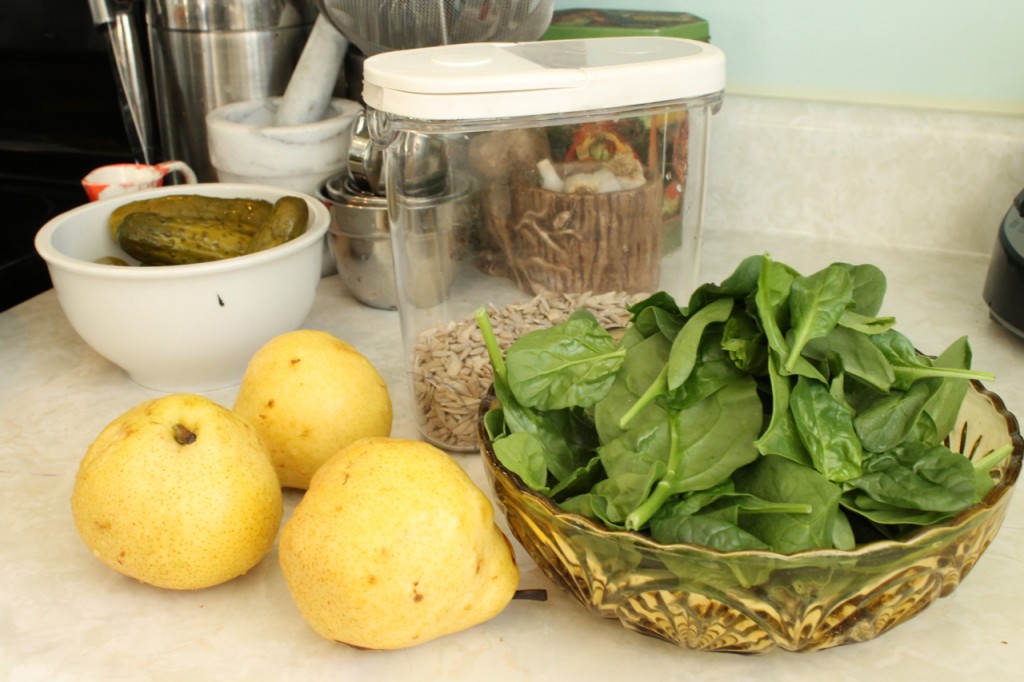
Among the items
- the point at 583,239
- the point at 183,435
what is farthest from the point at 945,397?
the point at 183,435

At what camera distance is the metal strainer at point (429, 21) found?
0.84 metres

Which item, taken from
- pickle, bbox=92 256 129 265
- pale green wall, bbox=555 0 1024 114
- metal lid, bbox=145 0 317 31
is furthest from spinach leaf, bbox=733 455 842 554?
metal lid, bbox=145 0 317 31

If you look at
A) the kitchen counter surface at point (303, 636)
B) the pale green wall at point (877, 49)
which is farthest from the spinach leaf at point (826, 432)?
the pale green wall at point (877, 49)

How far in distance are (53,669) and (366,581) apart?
18 centimetres

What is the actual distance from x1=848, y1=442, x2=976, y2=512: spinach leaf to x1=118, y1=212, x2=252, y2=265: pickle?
517 millimetres

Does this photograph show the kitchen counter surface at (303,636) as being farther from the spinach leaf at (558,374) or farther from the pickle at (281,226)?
the pickle at (281,226)

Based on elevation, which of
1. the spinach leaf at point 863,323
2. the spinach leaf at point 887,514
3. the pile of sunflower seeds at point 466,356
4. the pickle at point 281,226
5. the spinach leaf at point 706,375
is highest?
the spinach leaf at point 863,323

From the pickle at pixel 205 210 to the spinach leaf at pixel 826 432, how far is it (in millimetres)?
505

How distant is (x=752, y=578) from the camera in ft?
1.34

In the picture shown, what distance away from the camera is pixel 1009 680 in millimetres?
464

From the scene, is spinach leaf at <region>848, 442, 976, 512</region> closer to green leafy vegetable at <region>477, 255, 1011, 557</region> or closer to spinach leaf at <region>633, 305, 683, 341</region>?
green leafy vegetable at <region>477, 255, 1011, 557</region>

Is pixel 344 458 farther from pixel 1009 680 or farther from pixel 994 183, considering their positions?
pixel 994 183

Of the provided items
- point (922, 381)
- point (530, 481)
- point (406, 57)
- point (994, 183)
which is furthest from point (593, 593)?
point (994, 183)

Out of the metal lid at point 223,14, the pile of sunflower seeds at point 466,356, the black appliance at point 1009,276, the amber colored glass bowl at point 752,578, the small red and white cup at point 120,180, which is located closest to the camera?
the amber colored glass bowl at point 752,578
